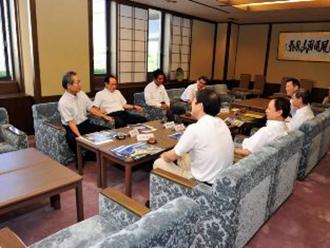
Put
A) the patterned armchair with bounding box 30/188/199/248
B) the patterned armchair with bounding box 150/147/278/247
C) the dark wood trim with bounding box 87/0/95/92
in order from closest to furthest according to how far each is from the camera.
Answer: the patterned armchair with bounding box 30/188/199/248 < the patterned armchair with bounding box 150/147/278/247 < the dark wood trim with bounding box 87/0/95/92

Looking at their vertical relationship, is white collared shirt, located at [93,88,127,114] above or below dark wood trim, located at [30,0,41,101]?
below

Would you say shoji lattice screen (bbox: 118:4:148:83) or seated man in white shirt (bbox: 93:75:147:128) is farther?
shoji lattice screen (bbox: 118:4:148:83)

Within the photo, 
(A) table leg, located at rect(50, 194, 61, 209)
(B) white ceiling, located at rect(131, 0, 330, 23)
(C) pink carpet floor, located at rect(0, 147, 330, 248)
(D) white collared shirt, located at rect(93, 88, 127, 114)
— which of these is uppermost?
(B) white ceiling, located at rect(131, 0, 330, 23)

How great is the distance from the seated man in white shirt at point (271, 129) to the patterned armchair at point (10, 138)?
2008 mm

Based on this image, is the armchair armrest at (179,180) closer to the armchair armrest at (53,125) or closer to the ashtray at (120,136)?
the ashtray at (120,136)

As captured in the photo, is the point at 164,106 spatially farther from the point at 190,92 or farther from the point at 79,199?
the point at 79,199

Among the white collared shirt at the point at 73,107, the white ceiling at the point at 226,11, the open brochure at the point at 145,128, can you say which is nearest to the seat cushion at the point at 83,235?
the open brochure at the point at 145,128

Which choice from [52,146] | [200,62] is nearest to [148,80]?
[200,62]

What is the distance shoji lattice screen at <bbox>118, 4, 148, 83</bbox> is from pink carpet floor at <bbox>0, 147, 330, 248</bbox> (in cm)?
284

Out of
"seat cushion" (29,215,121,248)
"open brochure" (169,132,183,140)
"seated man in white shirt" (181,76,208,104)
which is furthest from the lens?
"seated man in white shirt" (181,76,208,104)

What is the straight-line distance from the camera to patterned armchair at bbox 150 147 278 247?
1.54m

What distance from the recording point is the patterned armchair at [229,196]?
1.54m

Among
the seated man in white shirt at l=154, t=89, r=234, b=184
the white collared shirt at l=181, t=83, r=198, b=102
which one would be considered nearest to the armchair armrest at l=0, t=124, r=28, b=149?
the seated man in white shirt at l=154, t=89, r=234, b=184

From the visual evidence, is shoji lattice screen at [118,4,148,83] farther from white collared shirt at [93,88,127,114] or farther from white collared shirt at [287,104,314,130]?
white collared shirt at [287,104,314,130]
